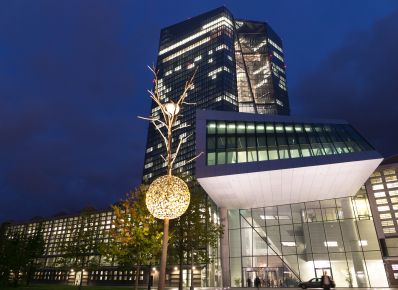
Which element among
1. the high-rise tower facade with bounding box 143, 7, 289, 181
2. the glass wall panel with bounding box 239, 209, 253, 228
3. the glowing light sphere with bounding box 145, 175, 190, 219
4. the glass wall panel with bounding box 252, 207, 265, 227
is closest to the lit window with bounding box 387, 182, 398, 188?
A: the glass wall panel with bounding box 252, 207, 265, 227

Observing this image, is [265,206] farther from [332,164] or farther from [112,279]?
[112,279]

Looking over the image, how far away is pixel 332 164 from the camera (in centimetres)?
2636

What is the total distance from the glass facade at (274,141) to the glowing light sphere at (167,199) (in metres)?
20.4

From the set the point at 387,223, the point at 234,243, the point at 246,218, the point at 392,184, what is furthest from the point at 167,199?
the point at 392,184

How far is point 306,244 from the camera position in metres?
35.3

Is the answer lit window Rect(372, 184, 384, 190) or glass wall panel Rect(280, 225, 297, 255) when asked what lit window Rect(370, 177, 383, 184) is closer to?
lit window Rect(372, 184, 384, 190)

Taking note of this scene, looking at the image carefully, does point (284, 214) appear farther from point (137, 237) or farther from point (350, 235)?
point (137, 237)

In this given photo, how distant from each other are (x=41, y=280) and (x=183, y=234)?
88.0 metres

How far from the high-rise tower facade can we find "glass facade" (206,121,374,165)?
8663 cm

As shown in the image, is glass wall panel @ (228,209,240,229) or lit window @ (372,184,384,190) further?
glass wall panel @ (228,209,240,229)

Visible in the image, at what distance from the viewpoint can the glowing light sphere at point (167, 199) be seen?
7.05m

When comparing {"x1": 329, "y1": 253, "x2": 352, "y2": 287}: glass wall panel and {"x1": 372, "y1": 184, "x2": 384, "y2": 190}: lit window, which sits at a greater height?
{"x1": 372, "y1": 184, "x2": 384, "y2": 190}: lit window

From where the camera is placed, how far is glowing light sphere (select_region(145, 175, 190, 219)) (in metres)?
7.05

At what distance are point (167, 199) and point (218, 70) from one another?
13598 centimetres
